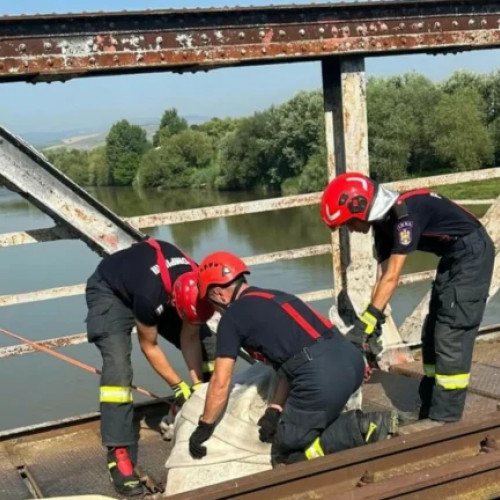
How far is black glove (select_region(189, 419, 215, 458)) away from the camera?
12.7 ft

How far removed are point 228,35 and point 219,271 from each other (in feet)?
6.18

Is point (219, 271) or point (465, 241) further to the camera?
point (465, 241)

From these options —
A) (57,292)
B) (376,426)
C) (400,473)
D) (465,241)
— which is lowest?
(400,473)

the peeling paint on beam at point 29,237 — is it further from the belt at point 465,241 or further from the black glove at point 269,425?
the belt at point 465,241

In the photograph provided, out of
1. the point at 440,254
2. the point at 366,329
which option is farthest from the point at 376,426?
the point at 440,254

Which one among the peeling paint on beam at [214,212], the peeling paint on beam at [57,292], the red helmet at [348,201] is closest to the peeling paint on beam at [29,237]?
the peeling paint on beam at [57,292]

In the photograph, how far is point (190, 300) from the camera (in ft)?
13.7

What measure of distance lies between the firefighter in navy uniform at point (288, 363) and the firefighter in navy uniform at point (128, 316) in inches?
13.2

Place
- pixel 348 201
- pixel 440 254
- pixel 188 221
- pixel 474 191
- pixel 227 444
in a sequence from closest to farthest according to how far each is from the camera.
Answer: pixel 227 444
pixel 348 201
pixel 440 254
pixel 188 221
pixel 474 191

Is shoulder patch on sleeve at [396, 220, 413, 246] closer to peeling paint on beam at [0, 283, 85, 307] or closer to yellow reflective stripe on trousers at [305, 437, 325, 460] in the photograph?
yellow reflective stripe on trousers at [305, 437, 325, 460]

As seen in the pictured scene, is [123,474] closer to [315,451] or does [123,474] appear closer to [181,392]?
[181,392]

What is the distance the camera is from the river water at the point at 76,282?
11133 mm

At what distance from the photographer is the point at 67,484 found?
4.27 meters

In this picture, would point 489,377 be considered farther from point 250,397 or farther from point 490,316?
point 490,316
